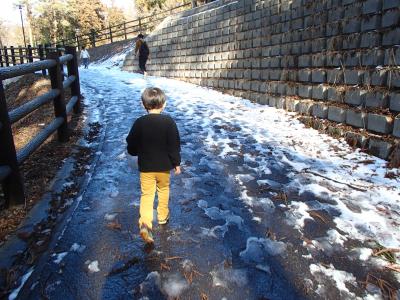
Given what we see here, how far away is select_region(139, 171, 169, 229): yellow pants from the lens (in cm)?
307

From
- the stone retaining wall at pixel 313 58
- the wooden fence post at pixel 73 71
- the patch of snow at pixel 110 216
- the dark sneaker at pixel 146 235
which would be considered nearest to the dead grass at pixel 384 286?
the dark sneaker at pixel 146 235

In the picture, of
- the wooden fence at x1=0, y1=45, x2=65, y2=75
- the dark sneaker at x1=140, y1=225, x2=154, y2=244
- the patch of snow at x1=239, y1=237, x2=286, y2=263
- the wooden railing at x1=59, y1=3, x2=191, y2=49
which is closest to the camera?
the patch of snow at x1=239, y1=237, x2=286, y2=263

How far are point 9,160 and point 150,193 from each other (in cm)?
146

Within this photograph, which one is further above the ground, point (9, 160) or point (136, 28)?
point (136, 28)

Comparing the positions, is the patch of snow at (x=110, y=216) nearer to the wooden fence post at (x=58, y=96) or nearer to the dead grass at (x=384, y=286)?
the dead grass at (x=384, y=286)

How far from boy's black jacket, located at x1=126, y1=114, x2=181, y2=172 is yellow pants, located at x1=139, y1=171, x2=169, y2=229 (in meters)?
0.08

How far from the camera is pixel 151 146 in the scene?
308 cm

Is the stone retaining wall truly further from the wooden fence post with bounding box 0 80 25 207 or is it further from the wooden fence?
the wooden fence

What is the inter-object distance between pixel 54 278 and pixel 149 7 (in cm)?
3105

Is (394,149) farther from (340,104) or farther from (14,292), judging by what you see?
(14,292)

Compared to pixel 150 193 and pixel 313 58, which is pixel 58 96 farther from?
pixel 313 58

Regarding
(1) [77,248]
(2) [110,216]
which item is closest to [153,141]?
(2) [110,216]

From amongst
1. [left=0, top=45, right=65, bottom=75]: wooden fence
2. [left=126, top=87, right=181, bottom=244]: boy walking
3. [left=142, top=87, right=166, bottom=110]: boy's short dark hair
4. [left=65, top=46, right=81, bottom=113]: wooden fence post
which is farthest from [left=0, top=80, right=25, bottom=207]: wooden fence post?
[left=0, top=45, right=65, bottom=75]: wooden fence

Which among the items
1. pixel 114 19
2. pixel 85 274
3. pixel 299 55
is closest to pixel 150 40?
pixel 299 55
